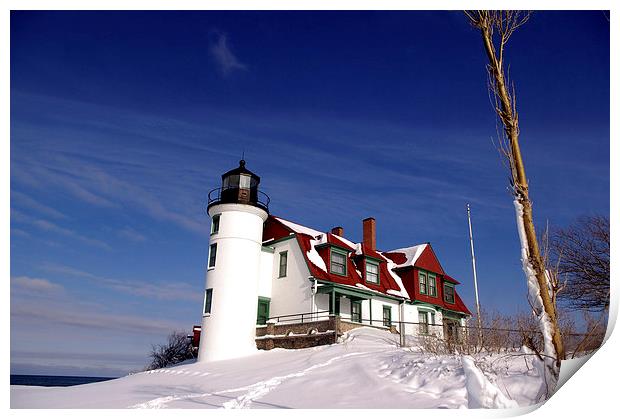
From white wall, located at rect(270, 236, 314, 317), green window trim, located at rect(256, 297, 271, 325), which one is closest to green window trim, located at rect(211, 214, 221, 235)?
white wall, located at rect(270, 236, 314, 317)

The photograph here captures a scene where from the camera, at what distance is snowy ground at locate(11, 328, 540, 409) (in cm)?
713

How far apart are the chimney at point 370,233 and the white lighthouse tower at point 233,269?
6.47 meters

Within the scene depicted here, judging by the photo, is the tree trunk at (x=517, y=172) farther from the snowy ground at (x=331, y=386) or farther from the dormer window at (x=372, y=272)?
the dormer window at (x=372, y=272)

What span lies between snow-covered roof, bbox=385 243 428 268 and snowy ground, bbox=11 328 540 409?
9.79 metres

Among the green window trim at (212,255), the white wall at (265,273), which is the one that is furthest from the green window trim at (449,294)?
the green window trim at (212,255)

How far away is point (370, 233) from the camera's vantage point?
76.4 feet

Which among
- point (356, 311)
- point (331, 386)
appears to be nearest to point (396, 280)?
point (356, 311)

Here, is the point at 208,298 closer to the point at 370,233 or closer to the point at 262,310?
the point at 262,310

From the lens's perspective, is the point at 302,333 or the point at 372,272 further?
the point at 372,272

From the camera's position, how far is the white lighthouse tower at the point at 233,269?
55.4 feet

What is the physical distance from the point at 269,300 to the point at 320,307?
7.04ft

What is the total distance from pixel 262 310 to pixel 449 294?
441 inches
